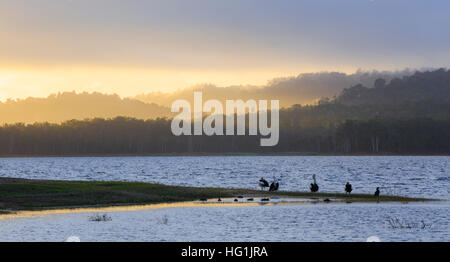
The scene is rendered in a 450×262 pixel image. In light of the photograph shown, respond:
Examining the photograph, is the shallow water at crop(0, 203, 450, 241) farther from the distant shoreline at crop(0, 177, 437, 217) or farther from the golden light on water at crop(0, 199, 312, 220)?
the distant shoreline at crop(0, 177, 437, 217)

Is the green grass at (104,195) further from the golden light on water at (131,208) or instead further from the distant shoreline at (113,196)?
the golden light on water at (131,208)

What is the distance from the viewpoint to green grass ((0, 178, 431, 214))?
47862 mm

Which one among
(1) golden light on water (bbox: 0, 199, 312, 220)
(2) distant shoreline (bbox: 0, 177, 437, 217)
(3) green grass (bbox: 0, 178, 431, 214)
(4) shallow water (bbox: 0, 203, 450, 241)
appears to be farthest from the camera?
(3) green grass (bbox: 0, 178, 431, 214)

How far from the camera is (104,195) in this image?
53.8m

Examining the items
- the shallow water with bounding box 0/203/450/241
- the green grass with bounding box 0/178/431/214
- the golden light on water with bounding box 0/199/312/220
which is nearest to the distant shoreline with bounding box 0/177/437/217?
the green grass with bounding box 0/178/431/214

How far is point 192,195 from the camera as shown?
191 feet

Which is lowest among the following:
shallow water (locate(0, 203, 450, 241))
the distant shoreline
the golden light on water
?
shallow water (locate(0, 203, 450, 241))

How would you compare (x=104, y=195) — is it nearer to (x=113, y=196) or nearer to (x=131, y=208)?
(x=113, y=196)

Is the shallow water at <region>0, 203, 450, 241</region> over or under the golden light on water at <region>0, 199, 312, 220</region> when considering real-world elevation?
under

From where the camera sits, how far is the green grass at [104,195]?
4786cm

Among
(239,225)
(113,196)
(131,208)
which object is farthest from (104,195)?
(239,225)
